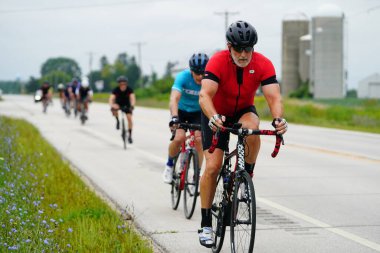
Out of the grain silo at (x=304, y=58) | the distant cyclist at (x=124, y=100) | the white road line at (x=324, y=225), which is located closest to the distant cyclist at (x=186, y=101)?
the white road line at (x=324, y=225)

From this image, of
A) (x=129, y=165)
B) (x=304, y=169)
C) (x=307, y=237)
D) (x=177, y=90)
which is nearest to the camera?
(x=307, y=237)

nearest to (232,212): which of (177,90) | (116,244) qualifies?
(116,244)

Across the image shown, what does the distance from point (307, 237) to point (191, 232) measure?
1194 mm

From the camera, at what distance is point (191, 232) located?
7.29 m

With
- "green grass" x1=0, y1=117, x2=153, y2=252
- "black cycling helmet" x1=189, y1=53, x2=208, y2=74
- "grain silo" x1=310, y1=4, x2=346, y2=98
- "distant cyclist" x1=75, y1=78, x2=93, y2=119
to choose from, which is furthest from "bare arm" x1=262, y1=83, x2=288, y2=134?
"grain silo" x1=310, y1=4, x2=346, y2=98

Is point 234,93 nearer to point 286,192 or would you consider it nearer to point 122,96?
point 286,192

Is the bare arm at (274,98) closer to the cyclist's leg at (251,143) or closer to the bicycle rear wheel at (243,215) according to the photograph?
the cyclist's leg at (251,143)

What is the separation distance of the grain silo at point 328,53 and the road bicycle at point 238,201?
2599 inches

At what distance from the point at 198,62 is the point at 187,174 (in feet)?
4.80

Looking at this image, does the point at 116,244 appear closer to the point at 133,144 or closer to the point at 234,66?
the point at 234,66

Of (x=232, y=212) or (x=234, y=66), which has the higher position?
(x=234, y=66)

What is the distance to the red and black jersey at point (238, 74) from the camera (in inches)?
232

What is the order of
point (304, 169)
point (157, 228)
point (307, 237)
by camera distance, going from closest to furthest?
point (307, 237), point (157, 228), point (304, 169)

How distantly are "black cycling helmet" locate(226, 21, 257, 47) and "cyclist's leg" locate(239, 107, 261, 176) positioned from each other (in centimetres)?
72
